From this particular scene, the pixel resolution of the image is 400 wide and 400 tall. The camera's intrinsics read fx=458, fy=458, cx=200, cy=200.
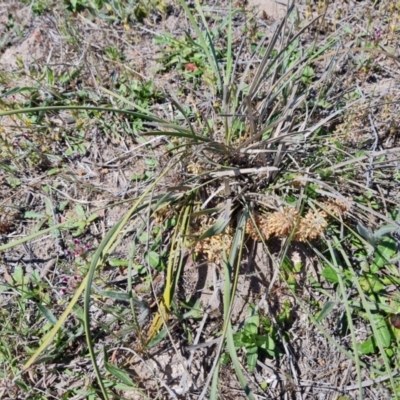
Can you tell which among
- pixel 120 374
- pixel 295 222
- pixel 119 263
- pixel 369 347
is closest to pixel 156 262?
pixel 119 263

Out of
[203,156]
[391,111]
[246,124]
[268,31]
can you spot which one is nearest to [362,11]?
[268,31]

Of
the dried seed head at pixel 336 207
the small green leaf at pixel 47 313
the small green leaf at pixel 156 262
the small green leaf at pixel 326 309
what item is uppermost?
the dried seed head at pixel 336 207

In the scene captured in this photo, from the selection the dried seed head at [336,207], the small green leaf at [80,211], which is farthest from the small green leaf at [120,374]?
the dried seed head at [336,207]

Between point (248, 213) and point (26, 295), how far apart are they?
0.87 metres

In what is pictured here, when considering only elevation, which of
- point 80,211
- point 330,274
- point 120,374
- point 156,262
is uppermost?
point 80,211

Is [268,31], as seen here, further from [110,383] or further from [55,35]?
[110,383]

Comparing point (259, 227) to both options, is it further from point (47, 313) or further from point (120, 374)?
point (47, 313)

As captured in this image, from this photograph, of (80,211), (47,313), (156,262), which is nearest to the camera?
(47,313)

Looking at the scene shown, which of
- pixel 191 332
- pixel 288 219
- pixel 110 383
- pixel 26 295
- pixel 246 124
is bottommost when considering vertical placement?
pixel 110 383

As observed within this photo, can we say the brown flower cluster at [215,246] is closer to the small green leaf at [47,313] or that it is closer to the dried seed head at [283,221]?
the dried seed head at [283,221]

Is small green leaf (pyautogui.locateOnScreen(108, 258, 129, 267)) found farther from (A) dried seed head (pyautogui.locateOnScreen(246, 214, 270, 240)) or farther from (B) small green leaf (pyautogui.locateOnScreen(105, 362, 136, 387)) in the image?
(A) dried seed head (pyautogui.locateOnScreen(246, 214, 270, 240))

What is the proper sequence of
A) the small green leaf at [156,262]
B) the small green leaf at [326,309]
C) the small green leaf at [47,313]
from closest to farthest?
the small green leaf at [326,309]
the small green leaf at [47,313]
the small green leaf at [156,262]

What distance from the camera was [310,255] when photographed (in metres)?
1.65

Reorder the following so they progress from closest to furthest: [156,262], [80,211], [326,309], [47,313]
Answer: [326,309] → [47,313] → [156,262] → [80,211]
